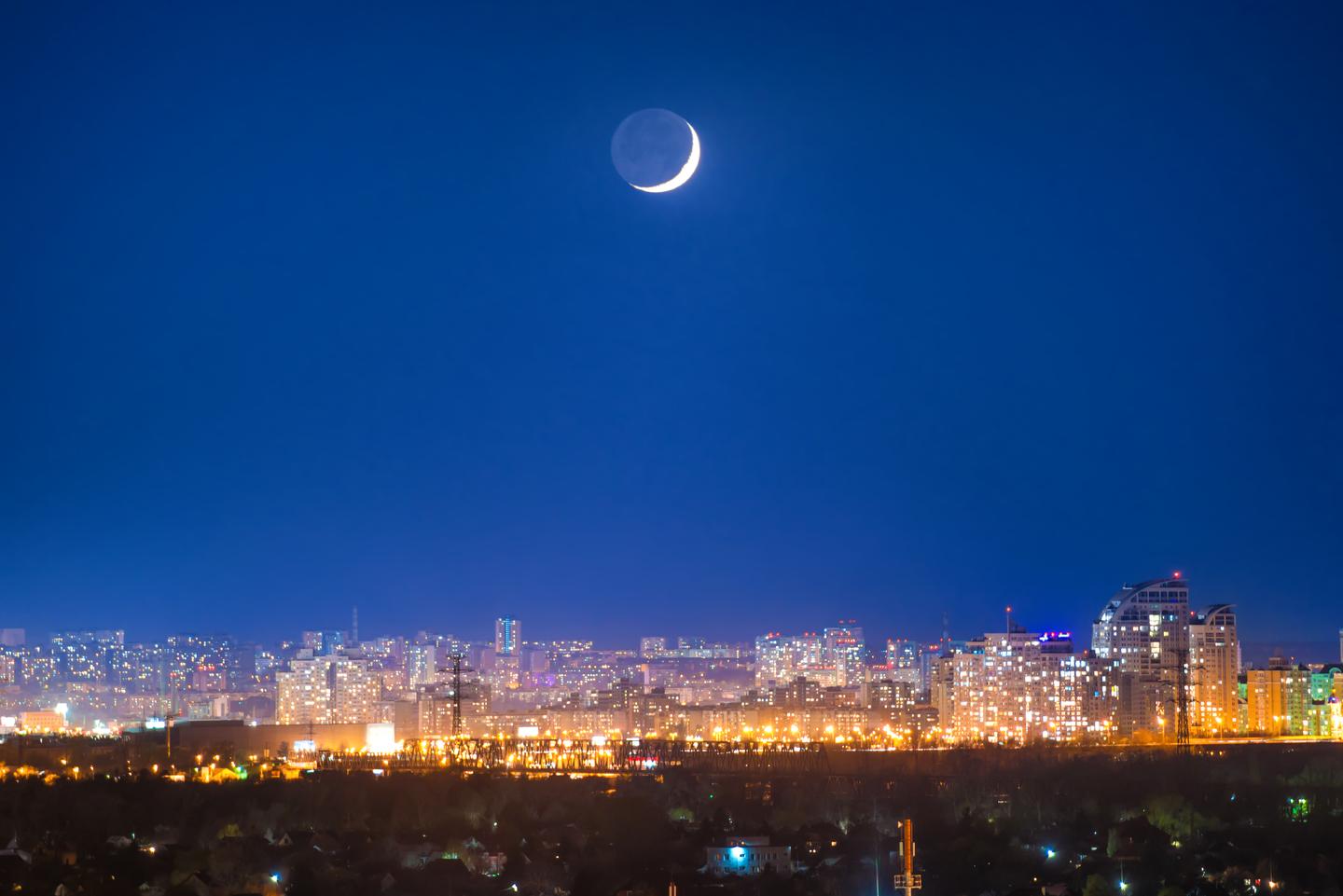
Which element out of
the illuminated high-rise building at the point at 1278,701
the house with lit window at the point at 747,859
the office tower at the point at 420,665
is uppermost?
the office tower at the point at 420,665

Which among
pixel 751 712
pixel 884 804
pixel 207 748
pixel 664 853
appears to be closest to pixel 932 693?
pixel 751 712

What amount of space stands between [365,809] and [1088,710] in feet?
122

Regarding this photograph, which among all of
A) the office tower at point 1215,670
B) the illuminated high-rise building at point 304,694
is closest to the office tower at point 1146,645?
the office tower at point 1215,670

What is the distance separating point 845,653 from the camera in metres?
113

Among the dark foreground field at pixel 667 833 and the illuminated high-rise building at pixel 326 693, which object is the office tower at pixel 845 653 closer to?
the illuminated high-rise building at pixel 326 693

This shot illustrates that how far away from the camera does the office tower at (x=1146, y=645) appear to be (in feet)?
218

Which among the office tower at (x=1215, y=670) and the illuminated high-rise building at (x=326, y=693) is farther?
the illuminated high-rise building at (x=326, y=693)

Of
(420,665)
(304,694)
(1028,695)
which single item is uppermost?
(420,665)

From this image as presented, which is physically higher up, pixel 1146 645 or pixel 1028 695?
pixel 1146 645

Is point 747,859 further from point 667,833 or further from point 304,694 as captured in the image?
point 304,694

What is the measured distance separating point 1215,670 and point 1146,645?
268 centimetres

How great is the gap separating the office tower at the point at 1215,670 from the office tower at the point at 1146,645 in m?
0.55

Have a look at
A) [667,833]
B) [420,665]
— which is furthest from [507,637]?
[667,833]

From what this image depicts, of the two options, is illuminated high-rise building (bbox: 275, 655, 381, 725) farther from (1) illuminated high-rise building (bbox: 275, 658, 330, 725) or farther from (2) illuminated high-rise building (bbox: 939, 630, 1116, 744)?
(2) illuminated high-rise building (bbox: 939, 630, 1116, 744)
